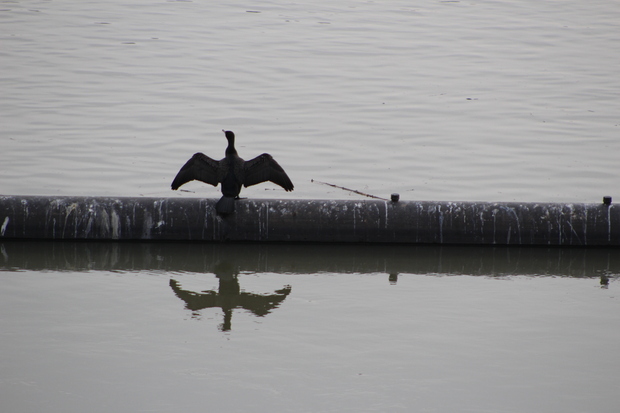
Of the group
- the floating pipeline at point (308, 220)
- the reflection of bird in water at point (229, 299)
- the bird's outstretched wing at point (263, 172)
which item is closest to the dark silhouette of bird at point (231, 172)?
the bird's outstretched wing at point (263, 172)

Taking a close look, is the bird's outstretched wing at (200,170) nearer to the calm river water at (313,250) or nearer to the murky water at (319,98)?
the calm river water at (313,250)

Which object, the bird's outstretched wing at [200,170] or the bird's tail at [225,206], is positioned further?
the bird's outstretched wing at [200,170]

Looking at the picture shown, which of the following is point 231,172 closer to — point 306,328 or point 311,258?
point 311,258

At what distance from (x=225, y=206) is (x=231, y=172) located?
1.22 ft

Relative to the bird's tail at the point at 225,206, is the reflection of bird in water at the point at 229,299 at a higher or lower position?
lower

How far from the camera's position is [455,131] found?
1414cm

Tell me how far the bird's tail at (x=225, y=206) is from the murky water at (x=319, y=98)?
197 centimetres

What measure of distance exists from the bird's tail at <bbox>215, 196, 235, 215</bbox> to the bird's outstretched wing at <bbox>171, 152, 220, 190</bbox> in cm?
32

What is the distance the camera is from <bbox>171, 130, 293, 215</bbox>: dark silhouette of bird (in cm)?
858

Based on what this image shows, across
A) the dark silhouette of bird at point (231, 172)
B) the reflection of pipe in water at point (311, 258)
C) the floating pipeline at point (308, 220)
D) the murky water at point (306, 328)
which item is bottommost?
the murky water at point (306, 328)

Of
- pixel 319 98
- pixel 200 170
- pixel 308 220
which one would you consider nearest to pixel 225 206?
pixel 200 170

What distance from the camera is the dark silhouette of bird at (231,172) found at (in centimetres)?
858

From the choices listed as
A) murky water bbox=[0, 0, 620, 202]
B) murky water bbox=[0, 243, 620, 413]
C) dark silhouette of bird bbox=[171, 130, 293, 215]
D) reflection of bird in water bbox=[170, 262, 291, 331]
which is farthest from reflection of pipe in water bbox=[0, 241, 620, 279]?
murky water bbox=[0, 0, 620, 202]

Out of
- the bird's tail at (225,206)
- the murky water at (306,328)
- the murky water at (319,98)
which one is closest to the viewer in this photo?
the murky water at (306,328)
